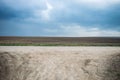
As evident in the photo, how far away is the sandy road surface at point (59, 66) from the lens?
14.0m

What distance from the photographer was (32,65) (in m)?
15.0

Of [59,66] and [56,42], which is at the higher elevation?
[56,42]

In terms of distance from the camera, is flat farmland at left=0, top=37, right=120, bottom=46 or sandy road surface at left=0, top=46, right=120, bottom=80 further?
flat farmland at left=0, top=37, right=120, bottom=46

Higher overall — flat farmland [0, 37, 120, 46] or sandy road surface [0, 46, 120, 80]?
flat farmland [0, 37, 120, 46]

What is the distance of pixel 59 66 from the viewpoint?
1471 cm

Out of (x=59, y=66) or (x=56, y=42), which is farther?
(x=56, y=42)

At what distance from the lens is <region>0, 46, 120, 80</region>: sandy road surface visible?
14.0 meters

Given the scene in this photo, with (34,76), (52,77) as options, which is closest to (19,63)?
(34,76)

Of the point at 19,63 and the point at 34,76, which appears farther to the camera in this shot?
the point at 19,63

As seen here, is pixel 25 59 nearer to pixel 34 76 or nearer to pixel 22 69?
pixel 22 69

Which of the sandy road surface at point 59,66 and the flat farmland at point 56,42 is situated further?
the flat farmland at point 56,42

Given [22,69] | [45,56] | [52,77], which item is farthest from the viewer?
[45,56]

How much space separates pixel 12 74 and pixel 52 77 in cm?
297

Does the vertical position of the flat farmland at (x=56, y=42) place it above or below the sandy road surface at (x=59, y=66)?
above
